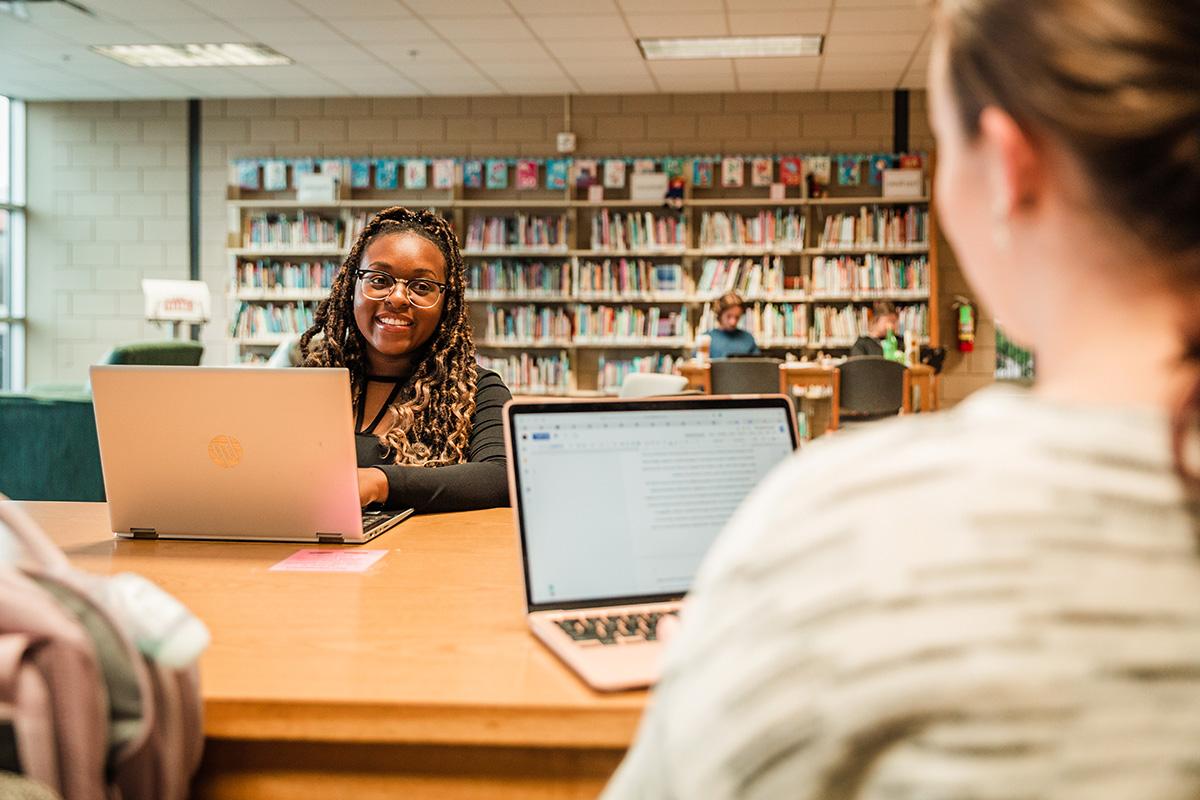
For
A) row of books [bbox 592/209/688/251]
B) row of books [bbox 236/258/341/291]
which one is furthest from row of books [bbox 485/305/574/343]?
row of books [bbox 236/258/341/291]

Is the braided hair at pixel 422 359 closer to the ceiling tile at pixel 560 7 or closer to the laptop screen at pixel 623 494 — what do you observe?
the laptop screen at pixel 623 494

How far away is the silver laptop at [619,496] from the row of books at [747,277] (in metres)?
6.62

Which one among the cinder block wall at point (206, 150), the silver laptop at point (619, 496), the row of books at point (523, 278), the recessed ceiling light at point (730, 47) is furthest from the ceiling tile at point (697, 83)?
the silver laptop at point (619, 496)

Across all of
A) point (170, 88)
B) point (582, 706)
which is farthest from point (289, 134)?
point (582, 706)

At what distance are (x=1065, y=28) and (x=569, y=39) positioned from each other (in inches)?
249

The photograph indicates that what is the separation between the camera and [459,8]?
5797mm

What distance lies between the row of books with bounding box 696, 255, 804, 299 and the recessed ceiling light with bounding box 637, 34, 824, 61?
1587 millimetres

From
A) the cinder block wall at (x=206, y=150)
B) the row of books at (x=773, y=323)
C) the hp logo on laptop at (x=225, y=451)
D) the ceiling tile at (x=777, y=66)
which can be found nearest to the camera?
the hp logo on laptop at (x=225, y=451)

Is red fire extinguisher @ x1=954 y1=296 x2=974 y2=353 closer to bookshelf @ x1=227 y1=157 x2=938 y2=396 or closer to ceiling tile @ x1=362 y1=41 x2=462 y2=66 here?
bookshelf @ x1=227 y1=157 x2=938 y2=396

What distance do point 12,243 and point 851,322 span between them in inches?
276

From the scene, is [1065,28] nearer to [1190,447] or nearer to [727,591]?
[1190,447]

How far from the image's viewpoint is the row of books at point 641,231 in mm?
7742

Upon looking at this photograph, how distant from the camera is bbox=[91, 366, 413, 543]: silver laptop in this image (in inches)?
54.1

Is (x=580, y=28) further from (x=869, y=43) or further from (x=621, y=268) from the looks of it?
(x=621, y=268)
